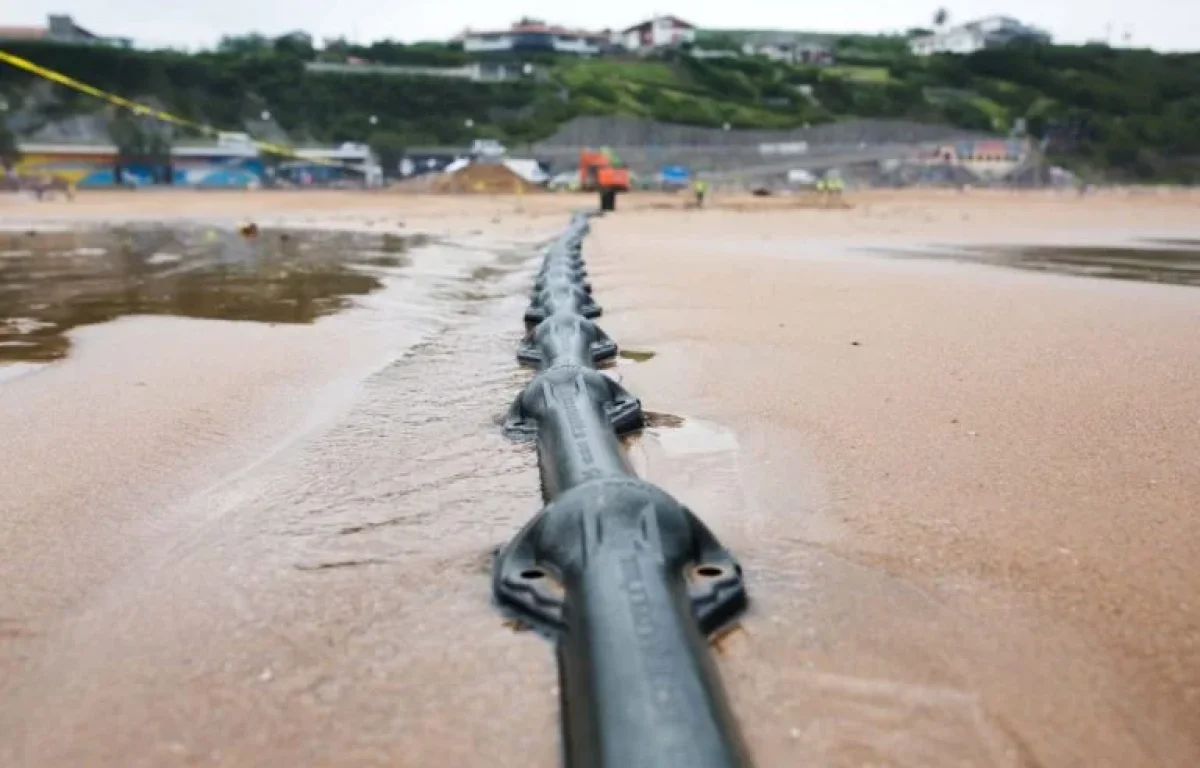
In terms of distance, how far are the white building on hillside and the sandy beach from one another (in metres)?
99.7

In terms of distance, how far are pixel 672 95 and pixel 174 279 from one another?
2285 inches

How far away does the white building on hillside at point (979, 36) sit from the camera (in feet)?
309

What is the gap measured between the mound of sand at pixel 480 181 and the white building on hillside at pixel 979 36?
7008 cm

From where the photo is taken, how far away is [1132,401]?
9.78 ft

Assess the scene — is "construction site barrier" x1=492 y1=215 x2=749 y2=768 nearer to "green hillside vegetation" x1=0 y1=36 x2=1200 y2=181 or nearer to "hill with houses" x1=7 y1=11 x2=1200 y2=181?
"hill with houses" x1=7 y1=11 x2=1200 y2=181

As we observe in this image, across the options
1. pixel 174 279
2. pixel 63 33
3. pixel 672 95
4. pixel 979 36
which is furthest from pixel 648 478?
pixel 979 36

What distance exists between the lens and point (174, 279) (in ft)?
24.9

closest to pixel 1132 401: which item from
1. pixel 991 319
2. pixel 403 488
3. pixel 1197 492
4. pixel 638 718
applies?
pixel 1197 492

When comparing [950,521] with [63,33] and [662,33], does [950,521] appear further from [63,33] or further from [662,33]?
[662,33]

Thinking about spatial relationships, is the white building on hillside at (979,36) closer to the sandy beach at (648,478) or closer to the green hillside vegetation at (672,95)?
the green hillside vegetation at (672,95)

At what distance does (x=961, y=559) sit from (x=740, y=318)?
321cm

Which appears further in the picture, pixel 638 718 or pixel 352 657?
pixel 352 657

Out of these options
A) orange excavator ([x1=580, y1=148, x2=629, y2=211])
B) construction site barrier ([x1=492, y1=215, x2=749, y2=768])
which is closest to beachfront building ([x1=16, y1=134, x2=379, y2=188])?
orange excavator ([x1=580, y1=148, x2=629, y2=211])

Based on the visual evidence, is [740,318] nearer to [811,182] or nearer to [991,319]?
[991,319]
